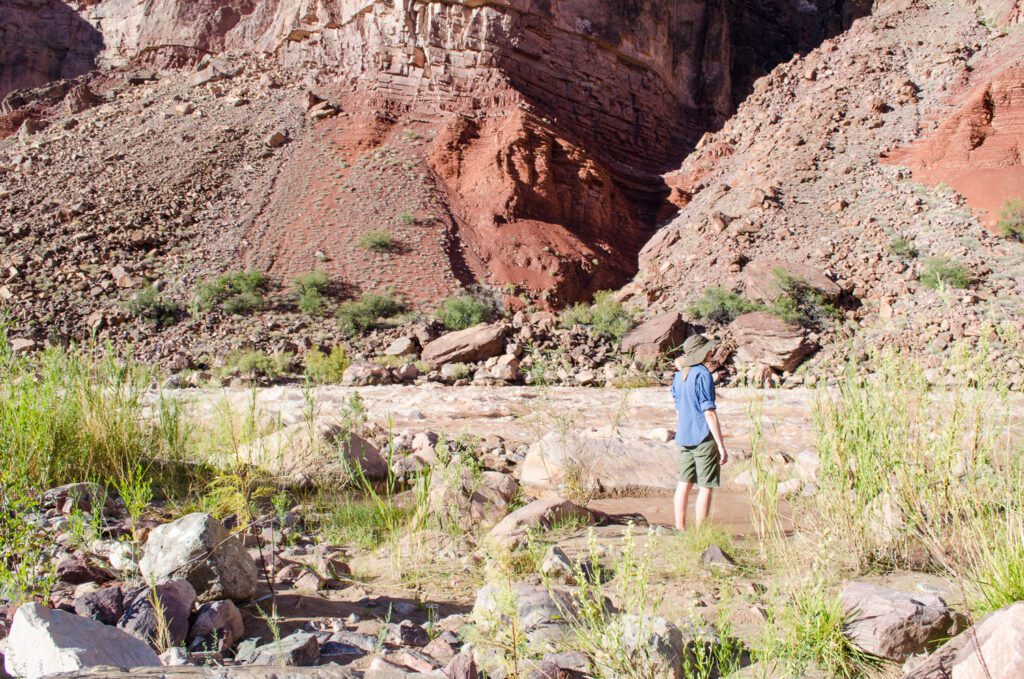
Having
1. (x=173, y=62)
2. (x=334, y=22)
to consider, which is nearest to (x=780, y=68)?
(x=334, y=22)

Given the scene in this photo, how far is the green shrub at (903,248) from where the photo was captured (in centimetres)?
1675

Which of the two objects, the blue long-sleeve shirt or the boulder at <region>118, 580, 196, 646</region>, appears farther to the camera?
the blue long-sleeve shirt

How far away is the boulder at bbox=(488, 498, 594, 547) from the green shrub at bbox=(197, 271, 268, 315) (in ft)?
46.6

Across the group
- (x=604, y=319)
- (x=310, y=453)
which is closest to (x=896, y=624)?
(x=310, y=453)

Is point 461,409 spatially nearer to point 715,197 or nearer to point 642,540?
point 642,540

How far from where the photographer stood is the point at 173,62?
31.5 metres

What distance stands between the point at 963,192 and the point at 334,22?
23.2m

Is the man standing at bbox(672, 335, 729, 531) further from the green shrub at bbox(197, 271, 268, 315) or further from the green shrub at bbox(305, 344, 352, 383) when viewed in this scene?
the green shrub at bbox(197, 271, 268, 315)

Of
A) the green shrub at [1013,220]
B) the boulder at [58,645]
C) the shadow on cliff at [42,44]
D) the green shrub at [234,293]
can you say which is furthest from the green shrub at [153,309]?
the shadow on cliff at [42,44]

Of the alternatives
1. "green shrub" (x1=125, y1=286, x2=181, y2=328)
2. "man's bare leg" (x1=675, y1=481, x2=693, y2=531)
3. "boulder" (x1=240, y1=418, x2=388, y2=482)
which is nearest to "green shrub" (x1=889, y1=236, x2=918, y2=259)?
"man's bare leg" (x1=675, y1=481, x2=693, y2=531)

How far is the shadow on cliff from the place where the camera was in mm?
36375

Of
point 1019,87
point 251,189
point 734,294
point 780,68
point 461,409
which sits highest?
point 780,68

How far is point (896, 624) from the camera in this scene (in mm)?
2320

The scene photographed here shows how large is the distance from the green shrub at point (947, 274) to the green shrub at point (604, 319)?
6740 millimetres
